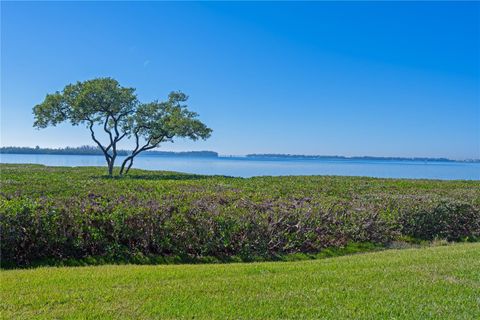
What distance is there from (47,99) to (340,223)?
84.9 feet

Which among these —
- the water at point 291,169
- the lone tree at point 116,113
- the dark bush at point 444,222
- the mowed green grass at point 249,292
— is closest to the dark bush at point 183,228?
the dark bush at point 444,222

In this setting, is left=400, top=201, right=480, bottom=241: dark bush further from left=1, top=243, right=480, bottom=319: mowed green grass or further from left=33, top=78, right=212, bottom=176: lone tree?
left=33, top=78, right=212, bottom=176: lone tree

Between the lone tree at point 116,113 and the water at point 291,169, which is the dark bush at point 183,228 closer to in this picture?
the lone tree at point 116,113

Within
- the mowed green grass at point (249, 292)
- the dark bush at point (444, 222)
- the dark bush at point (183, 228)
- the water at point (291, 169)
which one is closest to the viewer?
the mowed green grass at point (249, 292)

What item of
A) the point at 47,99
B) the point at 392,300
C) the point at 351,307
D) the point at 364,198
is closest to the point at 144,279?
the point at 351,307

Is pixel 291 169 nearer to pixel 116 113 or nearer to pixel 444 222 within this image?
pixel 116 113

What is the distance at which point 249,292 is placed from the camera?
13.9ft

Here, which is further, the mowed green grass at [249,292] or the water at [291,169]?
the water at [291,169]

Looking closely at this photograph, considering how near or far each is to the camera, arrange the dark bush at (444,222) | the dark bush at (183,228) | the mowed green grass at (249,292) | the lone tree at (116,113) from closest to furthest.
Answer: the mowed green grass at (249,292), the dark bush at (183,228), the dark bush at (444,222), the lone tree at (116,113)

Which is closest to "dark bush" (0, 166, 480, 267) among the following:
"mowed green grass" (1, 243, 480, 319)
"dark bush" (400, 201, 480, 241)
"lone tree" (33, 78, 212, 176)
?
"dark bush" (400, 201, 480, 241)

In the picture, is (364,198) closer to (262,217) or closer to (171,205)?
(262,217)

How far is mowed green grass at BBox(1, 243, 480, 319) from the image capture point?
12.0ft

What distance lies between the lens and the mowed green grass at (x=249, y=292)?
12.0 feet

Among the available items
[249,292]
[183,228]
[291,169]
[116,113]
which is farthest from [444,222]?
[291,169]
